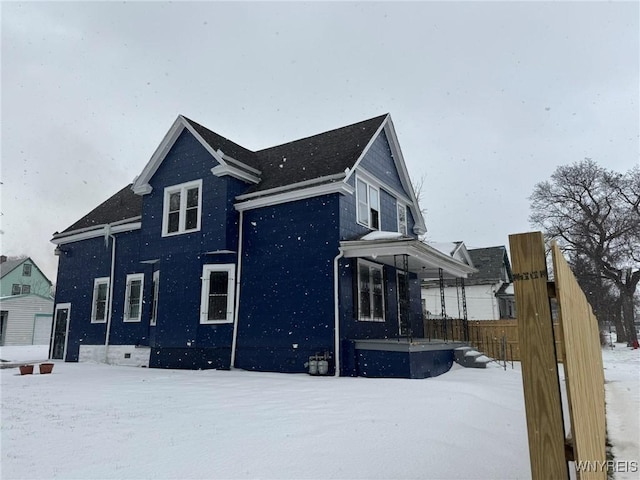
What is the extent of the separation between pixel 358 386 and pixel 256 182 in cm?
797

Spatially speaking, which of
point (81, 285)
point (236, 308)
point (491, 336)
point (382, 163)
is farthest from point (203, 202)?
point (491, 336)

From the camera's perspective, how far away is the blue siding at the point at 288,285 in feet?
38.2

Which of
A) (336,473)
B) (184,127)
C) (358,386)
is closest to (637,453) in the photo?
(336,473)


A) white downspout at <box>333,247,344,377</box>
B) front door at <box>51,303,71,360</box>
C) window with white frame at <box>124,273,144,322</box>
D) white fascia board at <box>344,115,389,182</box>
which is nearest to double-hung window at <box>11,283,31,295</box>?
front door at <box>51,303,71,360</box>

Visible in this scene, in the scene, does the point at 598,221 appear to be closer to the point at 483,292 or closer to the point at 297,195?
the point at 483,292

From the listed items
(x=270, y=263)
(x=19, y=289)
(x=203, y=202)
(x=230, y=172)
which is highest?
(x=230, y=172)

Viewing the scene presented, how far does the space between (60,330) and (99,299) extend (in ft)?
9.42

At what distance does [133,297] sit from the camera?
15.8m

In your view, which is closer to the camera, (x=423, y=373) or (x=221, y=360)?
(x=423, y=373)

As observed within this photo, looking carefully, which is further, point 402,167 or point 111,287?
point 402,167

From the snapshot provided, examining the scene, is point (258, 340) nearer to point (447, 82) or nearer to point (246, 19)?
point (246, 19)

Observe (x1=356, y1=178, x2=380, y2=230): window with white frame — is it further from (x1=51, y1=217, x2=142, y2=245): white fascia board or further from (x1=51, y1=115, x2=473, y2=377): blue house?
(x1=51, y1=217, x2=142, y2=245): white fascia board

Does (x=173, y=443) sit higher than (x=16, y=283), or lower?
lower

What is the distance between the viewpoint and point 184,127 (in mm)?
14359
